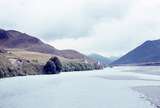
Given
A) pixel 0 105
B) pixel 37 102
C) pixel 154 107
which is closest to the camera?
pixel 154 107

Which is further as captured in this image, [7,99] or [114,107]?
[7,99]

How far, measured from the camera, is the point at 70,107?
314ft

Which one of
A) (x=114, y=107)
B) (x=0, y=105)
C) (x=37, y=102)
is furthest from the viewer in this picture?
(x=37, y=102)

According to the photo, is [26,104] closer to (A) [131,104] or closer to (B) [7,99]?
(B) [7,99]

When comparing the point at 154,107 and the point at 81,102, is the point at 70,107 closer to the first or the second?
the point at 81,102

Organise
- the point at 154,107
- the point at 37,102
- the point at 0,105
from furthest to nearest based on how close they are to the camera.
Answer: the point at 37,102 < the point at 0,105 < the point at 154,107

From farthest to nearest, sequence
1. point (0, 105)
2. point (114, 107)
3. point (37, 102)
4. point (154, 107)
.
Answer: point (37, 102) → point (0, 105) → point (114, 107) → point (154, 107)

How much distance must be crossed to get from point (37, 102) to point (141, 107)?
30697 mm

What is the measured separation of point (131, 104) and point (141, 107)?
778 cm

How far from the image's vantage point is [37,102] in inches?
4311

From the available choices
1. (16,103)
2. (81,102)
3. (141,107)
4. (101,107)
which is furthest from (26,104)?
(141,107)

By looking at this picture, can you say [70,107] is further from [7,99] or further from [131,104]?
→ [7,99]

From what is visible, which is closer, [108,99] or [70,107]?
[70,107]

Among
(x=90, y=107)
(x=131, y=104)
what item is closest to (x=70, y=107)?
(x=90, y=107)
